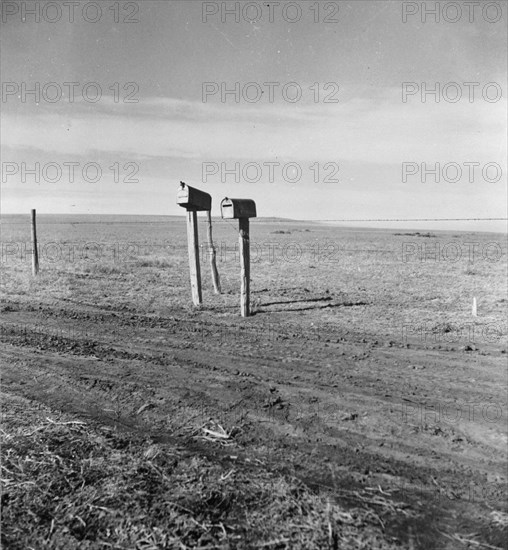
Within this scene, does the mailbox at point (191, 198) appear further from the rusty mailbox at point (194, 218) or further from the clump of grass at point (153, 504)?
the clump of grass at point (153, 504)

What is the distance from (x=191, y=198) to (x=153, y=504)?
770 cm

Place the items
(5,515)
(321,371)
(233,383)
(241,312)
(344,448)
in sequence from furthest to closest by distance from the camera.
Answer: (241,312), (321,371), (233,383), (344,448), (5,515)

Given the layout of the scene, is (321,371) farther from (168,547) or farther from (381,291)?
(381,291)

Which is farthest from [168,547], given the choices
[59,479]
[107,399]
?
[107,399]

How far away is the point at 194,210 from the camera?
10867mm

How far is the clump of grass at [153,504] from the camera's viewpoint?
306 centimetres

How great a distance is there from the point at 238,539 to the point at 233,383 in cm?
296

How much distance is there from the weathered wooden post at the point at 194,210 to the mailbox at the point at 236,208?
826mm

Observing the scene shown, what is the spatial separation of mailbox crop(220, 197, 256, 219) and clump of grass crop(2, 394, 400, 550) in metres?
6.27

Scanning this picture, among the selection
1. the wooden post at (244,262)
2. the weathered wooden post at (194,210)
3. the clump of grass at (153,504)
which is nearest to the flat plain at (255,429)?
the clump of grass at (153,504)

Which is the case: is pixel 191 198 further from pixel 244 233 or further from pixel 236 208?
pixel 244 233

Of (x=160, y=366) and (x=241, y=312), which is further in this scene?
(x=241, y=312)

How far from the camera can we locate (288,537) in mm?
3057

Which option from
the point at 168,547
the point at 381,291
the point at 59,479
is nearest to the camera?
the point at 168,547
